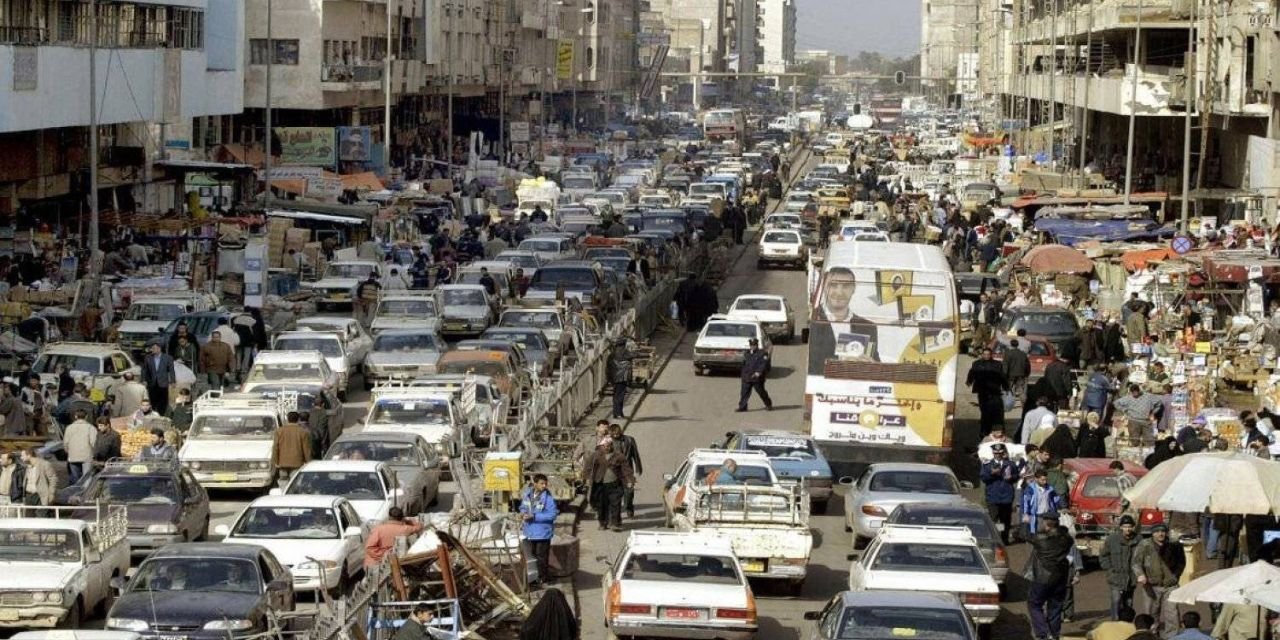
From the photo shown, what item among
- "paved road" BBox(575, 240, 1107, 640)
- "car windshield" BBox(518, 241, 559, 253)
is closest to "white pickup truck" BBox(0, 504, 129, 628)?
"paved road" BBox(575, 240, 1107, 640)

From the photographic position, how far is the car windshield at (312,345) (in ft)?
125

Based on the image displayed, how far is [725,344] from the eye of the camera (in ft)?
140

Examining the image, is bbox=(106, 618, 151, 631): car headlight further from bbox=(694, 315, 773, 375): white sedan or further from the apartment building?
the apartment building

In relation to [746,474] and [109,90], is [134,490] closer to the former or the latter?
[746,474]

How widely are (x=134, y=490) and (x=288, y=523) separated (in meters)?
2.53

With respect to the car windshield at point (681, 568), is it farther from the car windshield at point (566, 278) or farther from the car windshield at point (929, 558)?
the car windshield at point (566, 278)

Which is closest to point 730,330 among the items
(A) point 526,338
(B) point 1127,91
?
(A) point 526,338

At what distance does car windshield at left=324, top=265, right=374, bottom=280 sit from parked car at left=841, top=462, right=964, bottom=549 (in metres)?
24.2

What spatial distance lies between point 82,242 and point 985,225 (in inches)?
966

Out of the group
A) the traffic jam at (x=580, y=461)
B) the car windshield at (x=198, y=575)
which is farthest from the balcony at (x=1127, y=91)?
the car windshield at (x=198, y=575)

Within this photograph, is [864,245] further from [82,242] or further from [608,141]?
[608,141]

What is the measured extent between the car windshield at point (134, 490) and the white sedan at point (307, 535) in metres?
1.58

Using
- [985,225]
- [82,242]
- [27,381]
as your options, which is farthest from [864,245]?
[985,225]

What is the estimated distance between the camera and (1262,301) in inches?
1555
